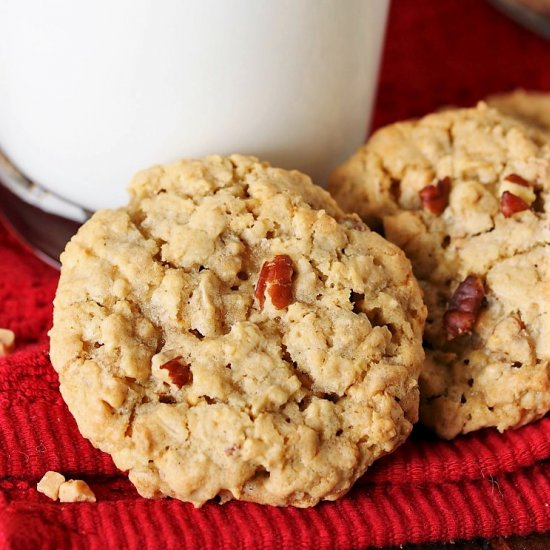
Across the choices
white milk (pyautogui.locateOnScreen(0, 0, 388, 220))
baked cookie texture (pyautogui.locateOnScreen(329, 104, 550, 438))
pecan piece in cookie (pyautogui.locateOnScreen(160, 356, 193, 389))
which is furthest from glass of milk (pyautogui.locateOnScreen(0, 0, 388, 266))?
pecan piece in cookie (pyautogui.locateOnScreen(160, 356, 193, 389))

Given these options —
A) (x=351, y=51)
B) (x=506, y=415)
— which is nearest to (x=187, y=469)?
(x=506, y=415)

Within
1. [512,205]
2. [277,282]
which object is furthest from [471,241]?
[277,282]

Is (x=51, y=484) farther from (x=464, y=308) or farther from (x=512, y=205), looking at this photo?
(x=512, y=205)

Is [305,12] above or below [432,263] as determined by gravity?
above

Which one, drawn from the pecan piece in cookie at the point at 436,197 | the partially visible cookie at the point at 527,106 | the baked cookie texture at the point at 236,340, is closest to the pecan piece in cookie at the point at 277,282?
the baked cookie texture at the point at 236,340

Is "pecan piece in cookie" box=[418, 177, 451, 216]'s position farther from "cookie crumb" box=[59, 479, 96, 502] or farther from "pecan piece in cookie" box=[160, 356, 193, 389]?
"cookie crumb" box=[59, 479, 96, 502]

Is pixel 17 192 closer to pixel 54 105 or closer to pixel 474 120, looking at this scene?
pixel 54 105

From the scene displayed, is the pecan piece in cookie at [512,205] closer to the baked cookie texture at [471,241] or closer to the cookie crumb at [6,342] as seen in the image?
the baked cookie texture at [471,241]
